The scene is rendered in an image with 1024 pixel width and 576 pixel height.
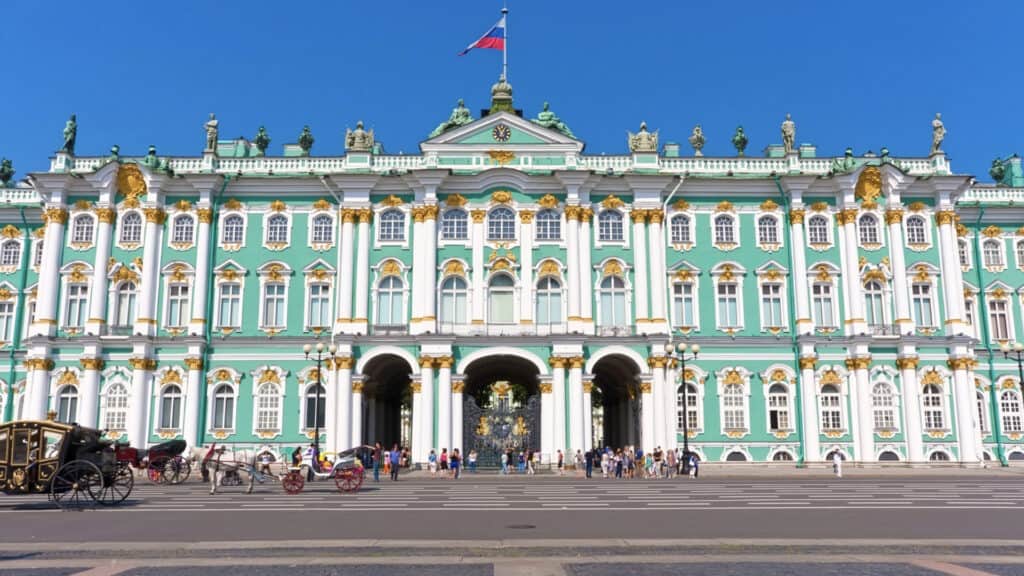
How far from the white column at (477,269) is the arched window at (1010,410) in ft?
96.6

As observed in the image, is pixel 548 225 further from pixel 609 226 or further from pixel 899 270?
pixel 899 270

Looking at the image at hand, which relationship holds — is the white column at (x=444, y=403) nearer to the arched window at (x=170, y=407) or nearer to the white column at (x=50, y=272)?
the arched window at (x=170, y=407)

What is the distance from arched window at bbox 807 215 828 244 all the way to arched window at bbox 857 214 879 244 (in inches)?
72.4

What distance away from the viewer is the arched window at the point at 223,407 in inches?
1781

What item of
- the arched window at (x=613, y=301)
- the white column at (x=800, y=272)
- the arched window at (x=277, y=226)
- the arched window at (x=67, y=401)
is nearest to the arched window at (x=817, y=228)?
the white column at (x=800, y=272)

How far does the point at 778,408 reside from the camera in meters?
45.5

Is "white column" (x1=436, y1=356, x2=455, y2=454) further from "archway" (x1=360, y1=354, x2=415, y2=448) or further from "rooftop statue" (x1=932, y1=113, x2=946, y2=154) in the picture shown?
"rooftop statue" (x1=932, y1=113, x2=946, y2=154)

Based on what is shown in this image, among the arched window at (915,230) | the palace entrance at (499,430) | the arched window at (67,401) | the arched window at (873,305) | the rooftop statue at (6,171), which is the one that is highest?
the rooftop statue at (6,171)

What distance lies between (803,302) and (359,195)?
25.0 m

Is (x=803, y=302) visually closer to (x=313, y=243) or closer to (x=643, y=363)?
(x=643, y=363)

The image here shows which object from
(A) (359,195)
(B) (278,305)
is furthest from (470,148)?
(B) (278,305)

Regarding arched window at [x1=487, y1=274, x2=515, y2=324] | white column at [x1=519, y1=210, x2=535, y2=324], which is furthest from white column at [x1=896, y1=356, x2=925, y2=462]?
arched window at [x1=487, y1=274, x2=515, y2=324]

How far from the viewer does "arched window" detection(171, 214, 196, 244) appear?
155 feet

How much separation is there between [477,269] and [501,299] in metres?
2.10
